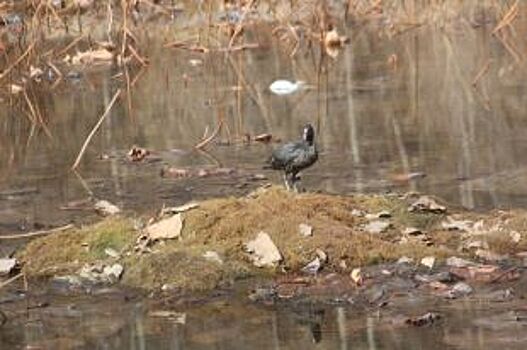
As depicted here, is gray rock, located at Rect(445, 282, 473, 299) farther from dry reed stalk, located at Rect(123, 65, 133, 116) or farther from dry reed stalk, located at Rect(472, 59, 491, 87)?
dry reed stalk, located at Rect(123, 65, 133, 116)

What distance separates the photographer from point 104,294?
19.1 ft

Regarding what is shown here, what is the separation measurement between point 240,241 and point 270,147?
303 cm

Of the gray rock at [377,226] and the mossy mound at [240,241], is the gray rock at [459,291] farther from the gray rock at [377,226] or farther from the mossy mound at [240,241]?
the gray rock at [377,226]

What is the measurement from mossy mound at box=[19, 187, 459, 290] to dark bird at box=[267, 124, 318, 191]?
0.50 m

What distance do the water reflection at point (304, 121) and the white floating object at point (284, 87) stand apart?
132 millimetres

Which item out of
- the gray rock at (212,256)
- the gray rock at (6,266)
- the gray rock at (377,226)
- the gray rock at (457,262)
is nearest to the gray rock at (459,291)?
the gray rock at (457,262)

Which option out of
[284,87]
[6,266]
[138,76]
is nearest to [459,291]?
[6,266]

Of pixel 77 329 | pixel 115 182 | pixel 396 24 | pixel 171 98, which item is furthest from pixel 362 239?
pixel 396 24

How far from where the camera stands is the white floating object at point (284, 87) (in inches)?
465

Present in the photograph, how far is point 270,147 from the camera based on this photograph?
9109mm

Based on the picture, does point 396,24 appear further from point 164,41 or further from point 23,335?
point 23,335

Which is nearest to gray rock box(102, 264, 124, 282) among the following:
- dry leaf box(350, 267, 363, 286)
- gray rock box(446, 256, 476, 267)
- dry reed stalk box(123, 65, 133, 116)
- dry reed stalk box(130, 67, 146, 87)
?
dry leaf box(350, 267, 363, 286)

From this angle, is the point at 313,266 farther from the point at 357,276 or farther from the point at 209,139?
the point at 209,139

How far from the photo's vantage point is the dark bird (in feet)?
23.4
